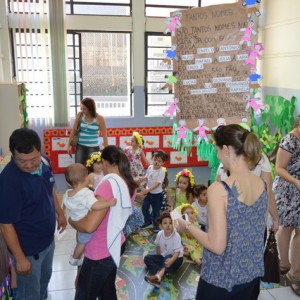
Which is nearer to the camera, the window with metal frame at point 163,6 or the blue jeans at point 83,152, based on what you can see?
the blue jeans at point 83,152

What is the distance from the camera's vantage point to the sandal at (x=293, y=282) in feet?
9.61

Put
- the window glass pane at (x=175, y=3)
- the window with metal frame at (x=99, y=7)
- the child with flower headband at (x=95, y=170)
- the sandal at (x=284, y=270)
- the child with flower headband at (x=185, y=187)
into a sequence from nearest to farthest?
the sandal at (x=284, y=270)
the child with flower headband at (x=95, y=170)
the child with flower headband at (x=185, y=187)
the window with metal frame at (x=99, y=7)
the window glass pane at (x=175, y=3)

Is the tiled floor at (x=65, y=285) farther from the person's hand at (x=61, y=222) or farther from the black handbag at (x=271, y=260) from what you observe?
the person's hand at (x=61, y=222)

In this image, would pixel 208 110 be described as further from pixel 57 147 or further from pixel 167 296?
pixel 57 147

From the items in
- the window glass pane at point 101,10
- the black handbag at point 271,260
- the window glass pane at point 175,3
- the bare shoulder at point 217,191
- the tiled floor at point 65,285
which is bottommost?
the tiled floor at point 65,285

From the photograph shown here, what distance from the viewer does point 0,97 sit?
4.09 m

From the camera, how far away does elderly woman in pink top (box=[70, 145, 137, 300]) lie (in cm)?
188

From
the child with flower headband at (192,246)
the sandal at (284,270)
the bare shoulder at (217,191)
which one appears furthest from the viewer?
the child with flower headband at (192,246)

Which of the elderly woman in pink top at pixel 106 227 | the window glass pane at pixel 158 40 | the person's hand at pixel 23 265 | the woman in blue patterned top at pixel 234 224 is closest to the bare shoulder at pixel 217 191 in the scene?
the woman in blue patterned top at pixel 234 224

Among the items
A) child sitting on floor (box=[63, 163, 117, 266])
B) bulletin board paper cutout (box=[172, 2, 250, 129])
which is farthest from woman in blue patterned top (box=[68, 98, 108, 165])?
child sitting on floor (box=[63, 163, 117, 266])

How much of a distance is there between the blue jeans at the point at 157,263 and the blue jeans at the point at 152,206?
3.31 feet

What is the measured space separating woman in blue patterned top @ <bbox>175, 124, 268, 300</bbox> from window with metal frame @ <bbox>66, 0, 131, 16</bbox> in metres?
4.41

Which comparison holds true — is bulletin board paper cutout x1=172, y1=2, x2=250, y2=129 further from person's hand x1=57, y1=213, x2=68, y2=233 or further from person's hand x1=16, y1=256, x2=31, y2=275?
person's hand x1=16, y1=256, x2=31, y2=275

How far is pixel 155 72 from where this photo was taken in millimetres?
5746
